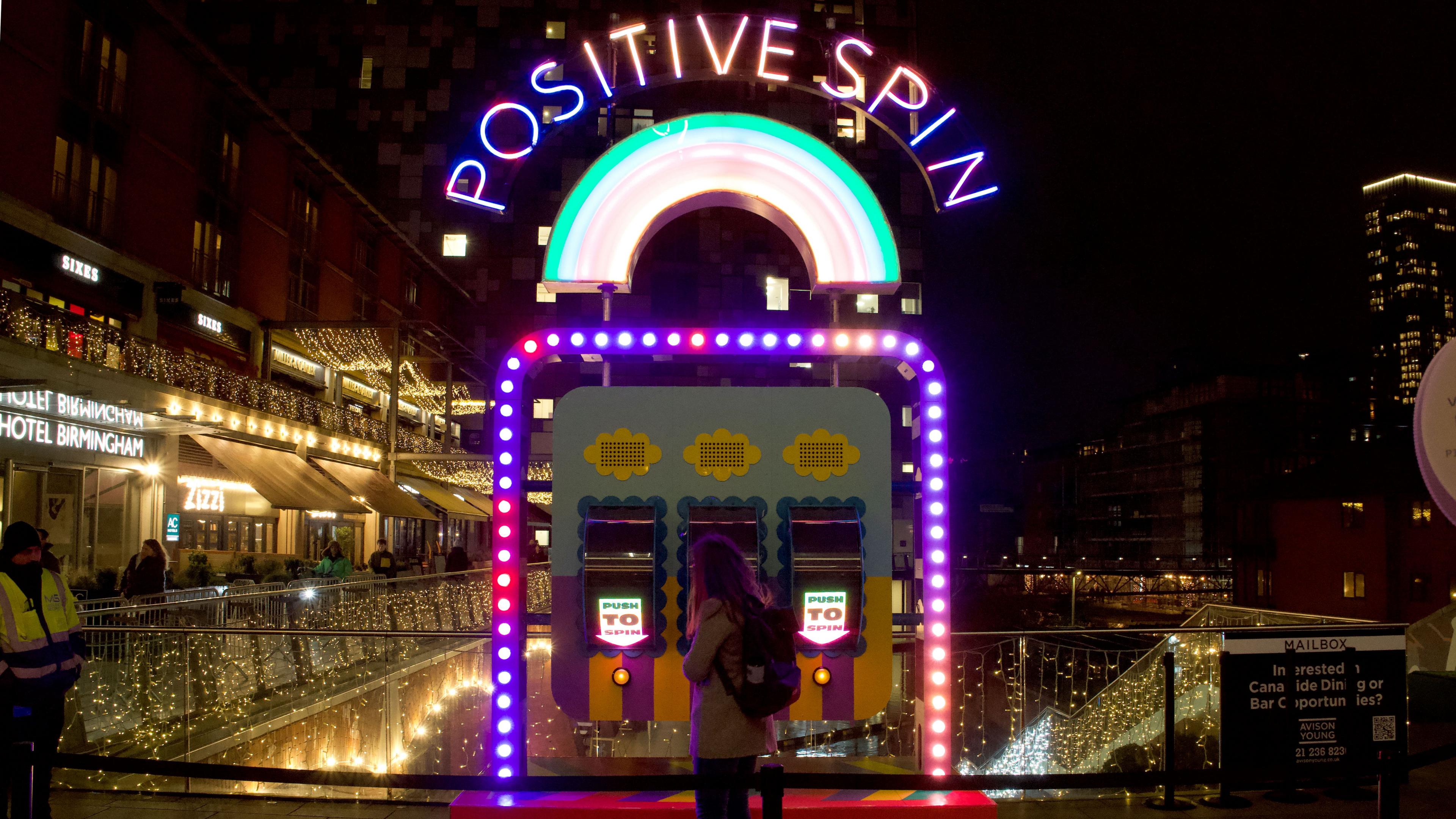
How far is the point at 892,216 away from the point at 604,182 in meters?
39.0

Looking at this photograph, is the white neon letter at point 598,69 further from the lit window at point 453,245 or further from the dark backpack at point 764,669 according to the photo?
the lit window at point 453,245

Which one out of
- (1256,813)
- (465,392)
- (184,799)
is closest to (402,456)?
(465,392)

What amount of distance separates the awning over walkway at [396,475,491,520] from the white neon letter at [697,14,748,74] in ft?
90.7

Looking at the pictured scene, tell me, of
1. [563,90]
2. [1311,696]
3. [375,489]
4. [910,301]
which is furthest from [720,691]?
[910,301]

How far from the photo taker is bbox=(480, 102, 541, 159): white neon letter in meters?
6.29

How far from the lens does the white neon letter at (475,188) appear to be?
20.5 feet

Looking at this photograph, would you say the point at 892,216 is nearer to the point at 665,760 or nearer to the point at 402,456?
the point at 402,456

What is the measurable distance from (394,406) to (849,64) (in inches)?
958

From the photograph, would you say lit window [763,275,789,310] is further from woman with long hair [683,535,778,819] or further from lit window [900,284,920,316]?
woman with long hair [683,535,778,819]

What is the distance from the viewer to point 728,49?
6684 mm

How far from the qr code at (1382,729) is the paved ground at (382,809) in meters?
0.45

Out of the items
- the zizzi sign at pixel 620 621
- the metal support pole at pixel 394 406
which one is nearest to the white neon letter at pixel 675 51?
the zizzi sign at pixel 620 621

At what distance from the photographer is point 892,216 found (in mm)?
43250

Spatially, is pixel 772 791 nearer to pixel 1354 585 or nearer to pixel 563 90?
pixel 563 90
